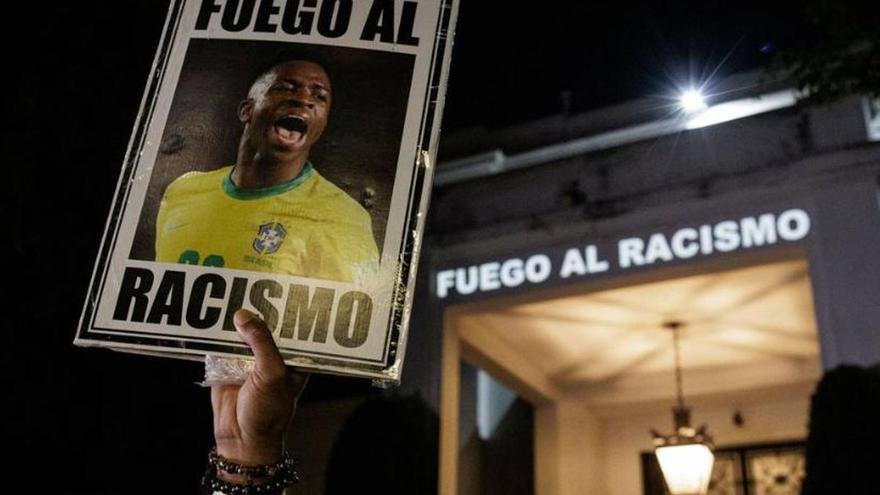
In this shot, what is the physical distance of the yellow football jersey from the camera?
1811mm

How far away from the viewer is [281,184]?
1906 millimetres

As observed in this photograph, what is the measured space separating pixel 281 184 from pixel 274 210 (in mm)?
70

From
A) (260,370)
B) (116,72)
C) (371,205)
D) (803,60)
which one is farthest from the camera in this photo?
(116,72)

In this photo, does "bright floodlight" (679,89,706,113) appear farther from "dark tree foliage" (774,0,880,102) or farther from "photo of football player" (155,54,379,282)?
"photo of football player" (155,54,379,282)

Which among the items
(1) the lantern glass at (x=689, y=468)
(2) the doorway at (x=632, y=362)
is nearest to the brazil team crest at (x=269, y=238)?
(2) the doorway at (x=632, y=362)

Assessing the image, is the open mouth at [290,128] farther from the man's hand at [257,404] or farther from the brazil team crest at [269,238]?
the man's hand at [257,404]

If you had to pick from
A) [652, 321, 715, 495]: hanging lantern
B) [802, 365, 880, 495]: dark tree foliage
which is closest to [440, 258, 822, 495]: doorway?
[802, 365, 880, 495]: dark tree foliage

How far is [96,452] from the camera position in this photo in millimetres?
7820

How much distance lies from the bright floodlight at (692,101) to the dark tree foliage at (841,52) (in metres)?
2.90

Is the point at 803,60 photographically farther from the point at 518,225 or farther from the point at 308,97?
the point at 308,97

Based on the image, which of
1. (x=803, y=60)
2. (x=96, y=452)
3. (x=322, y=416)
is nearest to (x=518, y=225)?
(x=322, y=416)

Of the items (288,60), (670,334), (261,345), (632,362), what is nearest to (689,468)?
(670,334)

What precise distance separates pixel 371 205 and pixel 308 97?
34 cm

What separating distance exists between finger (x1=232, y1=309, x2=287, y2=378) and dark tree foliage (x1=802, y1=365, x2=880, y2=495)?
5.77m
